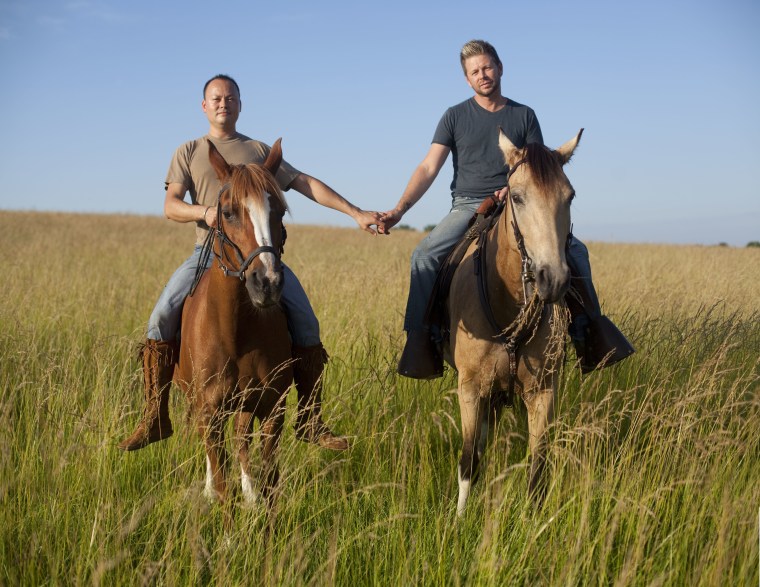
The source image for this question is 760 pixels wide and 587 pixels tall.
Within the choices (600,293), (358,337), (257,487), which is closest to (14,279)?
(358,337)

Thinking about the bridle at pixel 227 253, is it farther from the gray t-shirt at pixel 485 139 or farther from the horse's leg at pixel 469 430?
the gray t-shirt at pixel 485 139

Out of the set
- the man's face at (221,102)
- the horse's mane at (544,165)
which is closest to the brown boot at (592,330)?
the horse's mane at (544,165)

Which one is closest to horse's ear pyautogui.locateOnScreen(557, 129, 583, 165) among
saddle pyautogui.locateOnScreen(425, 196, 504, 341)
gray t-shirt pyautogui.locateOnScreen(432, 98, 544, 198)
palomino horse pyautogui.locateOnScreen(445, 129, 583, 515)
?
palomino horse pyautogui.locateOnScreen(445, 129, 583, 515)

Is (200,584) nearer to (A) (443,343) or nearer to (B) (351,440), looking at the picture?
(B) (351,440)

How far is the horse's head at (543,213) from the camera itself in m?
3.32

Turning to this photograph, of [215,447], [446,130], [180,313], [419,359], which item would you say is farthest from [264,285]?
[446,130]

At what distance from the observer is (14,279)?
30.6ft

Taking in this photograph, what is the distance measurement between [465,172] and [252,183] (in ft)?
7.61

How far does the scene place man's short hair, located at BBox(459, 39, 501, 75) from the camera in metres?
5.15

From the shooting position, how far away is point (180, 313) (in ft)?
14.3

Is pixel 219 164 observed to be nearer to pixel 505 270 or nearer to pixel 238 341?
pixel 238 341

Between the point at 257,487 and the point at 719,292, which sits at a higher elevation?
the point at 719,292

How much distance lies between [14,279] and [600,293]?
28.4 feet

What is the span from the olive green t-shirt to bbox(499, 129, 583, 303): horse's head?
1717 mm
